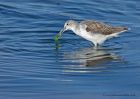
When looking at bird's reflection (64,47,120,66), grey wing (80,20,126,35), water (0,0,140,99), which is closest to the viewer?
water (0,0,140,99)

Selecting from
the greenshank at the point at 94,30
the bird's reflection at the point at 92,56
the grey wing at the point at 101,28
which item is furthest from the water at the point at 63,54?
the grey wing at the point at 101,28

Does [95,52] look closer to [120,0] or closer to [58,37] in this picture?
[58,37]

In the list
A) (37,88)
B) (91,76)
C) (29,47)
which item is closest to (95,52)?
(29,47)

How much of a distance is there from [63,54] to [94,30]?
149cm

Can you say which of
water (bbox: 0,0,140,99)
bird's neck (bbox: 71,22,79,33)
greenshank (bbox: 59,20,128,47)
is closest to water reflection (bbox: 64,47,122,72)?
water (bbox: 0,0,140,99)

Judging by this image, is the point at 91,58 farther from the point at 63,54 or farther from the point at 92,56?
the point at 63,54

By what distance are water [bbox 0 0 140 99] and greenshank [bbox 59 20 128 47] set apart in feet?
0.77

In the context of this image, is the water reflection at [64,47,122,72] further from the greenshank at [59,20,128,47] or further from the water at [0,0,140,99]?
the greenshank at [59,20,128,47]

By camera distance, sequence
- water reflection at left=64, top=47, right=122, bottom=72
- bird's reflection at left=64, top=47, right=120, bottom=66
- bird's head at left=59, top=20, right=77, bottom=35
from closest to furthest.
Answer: water reflection at left=64, top=47, right=122, bottom=72 → bird's reflection at left=64, top=47, right=120, bottom=66 → bird's head at left=59, top=20, right=77, bottom=35

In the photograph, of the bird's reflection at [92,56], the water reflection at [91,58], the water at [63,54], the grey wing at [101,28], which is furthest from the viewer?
the grey wing at [101,28]

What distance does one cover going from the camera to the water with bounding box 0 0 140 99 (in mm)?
12164

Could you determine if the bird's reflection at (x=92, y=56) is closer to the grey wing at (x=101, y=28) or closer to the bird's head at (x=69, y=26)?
the grey wing at (x=101, y=28)

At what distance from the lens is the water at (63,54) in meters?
12.2

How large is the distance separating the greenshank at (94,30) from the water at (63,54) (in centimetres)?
23
